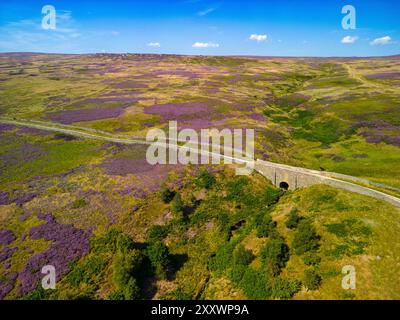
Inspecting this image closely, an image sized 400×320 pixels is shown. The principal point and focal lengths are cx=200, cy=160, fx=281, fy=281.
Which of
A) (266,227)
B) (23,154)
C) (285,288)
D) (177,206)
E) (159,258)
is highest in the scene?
(23,154)

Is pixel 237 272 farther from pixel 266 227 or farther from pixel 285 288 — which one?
pixel 266 227

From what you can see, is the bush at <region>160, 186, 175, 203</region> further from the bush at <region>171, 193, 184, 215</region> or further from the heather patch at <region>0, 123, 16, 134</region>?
the heather patch at <region>0, 123, 16, 134</region>

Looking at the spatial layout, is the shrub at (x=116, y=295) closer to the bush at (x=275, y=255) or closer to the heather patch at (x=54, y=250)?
the heather patch at (x=54, y=250)

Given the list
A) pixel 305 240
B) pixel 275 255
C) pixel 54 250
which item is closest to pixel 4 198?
pixel 54 250

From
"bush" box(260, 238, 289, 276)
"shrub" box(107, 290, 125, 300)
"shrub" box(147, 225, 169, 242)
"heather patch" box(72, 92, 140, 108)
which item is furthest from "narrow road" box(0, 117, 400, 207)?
"shrub" box(107, 290, 125, 300)

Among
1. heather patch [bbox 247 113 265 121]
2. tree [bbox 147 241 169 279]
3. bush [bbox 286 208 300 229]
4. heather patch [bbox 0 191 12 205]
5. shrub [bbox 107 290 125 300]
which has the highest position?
heather patch [bbox 247 113 265 121]

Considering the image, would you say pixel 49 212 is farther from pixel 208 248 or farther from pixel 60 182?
pixel 208 248
